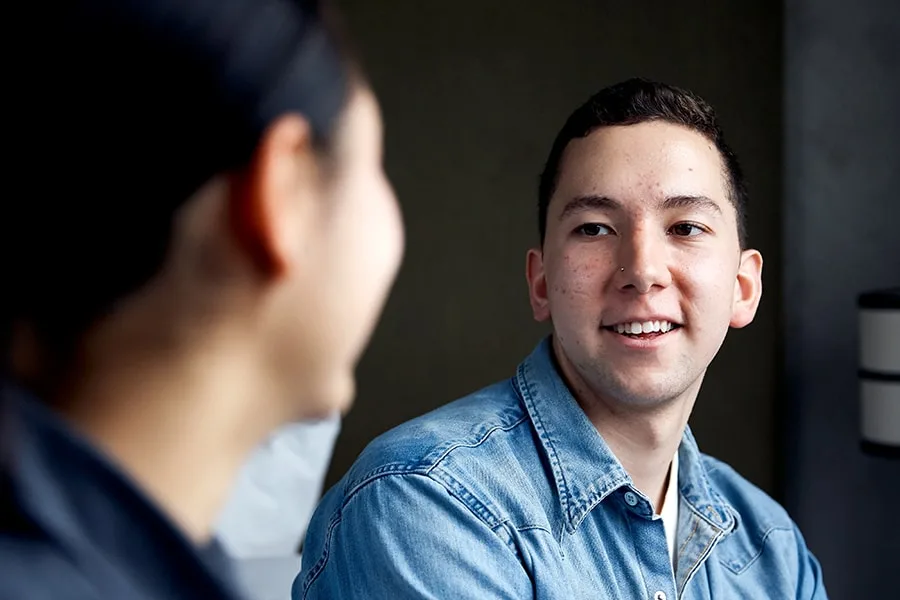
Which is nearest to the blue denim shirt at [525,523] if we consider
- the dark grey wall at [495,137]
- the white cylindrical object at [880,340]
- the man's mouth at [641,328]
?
the man's mouth at [641,328]

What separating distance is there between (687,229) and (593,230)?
11 centimetres

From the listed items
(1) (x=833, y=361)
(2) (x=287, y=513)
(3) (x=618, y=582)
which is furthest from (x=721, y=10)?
(3) (x=618, y=582)

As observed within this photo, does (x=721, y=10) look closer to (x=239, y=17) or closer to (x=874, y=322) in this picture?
(x=874, y=322)

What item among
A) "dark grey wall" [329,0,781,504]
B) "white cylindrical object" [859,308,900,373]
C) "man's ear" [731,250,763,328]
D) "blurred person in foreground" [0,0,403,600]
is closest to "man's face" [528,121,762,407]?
"man's ear" [731,250,763,328]

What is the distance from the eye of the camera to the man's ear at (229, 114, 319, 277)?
0.42m

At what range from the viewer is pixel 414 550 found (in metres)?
1.07

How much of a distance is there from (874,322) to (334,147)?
2290mm

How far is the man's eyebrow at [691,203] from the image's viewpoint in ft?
4.04

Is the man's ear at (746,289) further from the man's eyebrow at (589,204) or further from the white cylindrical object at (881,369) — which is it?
the white cylindrical object at (881,369)

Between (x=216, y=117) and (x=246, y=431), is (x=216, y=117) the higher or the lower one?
the higher one

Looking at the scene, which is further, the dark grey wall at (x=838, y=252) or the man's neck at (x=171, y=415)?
the dark grey wall at (x=838, y=252)

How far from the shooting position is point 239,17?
0.41 meters

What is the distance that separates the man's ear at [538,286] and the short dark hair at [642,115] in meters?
0.03

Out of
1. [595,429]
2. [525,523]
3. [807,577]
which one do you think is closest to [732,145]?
[807,577]
